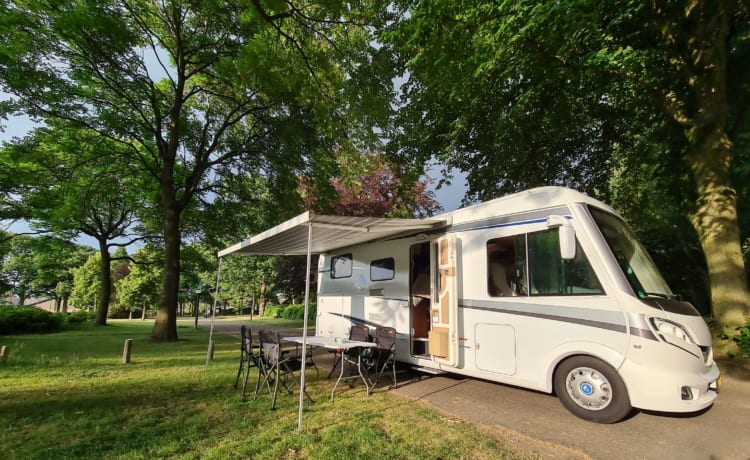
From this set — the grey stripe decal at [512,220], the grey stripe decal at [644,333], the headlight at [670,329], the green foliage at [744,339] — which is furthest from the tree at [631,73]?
the grey stripe decal at [644,333]

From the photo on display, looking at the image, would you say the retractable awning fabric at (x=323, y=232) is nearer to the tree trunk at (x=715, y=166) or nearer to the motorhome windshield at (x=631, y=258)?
the motorhome windshield at (x=631, y=258)

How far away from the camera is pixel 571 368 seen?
432 centimetres

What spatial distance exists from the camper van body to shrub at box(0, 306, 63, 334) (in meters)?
16.4

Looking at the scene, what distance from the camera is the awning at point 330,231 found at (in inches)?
184

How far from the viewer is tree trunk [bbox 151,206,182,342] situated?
39.6ft

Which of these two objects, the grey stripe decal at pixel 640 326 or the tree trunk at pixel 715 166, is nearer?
the grey stripe decal at pixel 640 326

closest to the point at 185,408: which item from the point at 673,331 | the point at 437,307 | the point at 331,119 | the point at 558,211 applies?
the point at 437,307

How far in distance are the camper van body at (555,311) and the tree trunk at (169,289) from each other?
350 inches

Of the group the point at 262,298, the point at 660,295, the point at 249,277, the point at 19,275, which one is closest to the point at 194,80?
the point at 660,295

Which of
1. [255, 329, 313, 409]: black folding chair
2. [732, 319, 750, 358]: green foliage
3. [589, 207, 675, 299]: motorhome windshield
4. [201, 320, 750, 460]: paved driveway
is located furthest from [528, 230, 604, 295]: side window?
[732, 319, 750, 358]: green foliage

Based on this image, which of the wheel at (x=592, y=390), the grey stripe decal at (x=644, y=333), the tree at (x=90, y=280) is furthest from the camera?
the tree at (x=90, y=280)

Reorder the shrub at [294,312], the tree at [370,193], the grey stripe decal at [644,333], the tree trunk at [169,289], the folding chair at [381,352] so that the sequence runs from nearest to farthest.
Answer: the grey stripe decal at [644,333] < the folding chair at [381,352] < the tree trunk at [169,289] < the tree at [370,193] < the shrub at [294,312]

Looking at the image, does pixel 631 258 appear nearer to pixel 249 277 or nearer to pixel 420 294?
pixel 420 294

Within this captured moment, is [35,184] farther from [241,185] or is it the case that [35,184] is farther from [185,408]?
[185,408]
